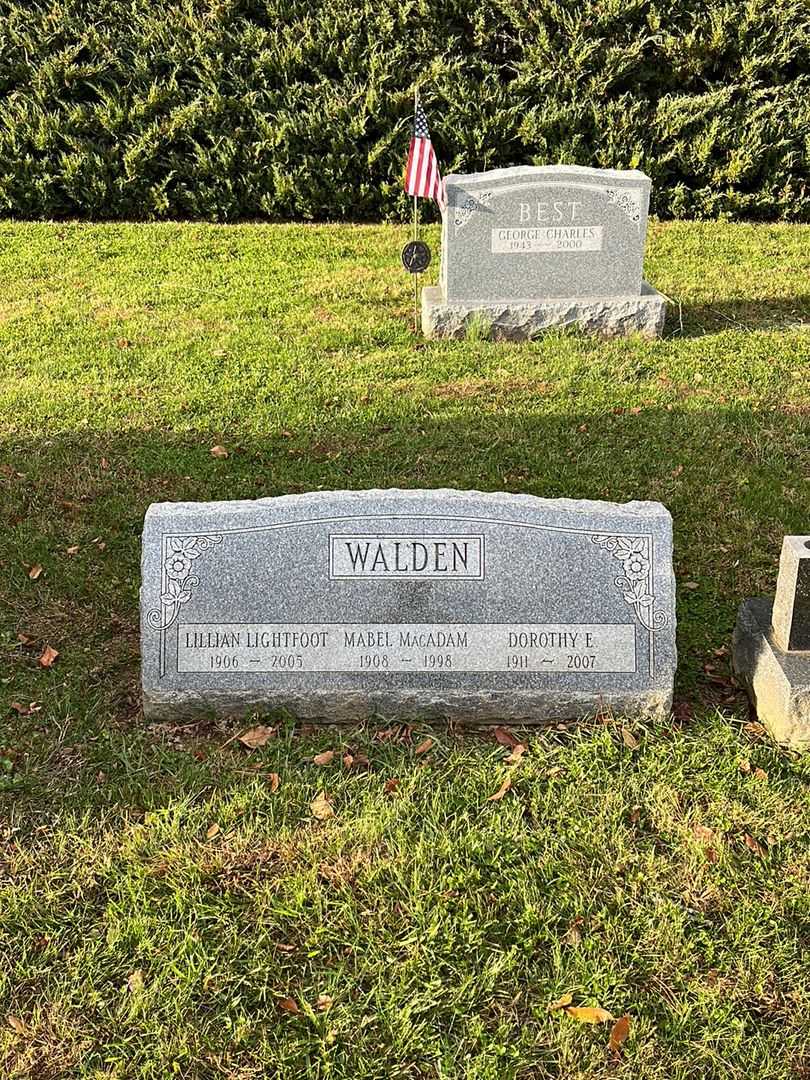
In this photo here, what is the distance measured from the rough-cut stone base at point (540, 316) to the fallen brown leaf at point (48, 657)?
4.54m

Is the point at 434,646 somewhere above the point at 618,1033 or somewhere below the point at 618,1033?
above

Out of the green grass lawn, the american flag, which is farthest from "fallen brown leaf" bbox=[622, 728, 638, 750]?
the american flag

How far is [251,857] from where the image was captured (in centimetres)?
299

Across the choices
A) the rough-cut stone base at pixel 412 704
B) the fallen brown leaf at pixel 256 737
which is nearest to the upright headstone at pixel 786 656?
Answer: the rough-cut stone base at pixel 412 704

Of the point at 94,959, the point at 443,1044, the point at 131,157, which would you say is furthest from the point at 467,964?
the point at 131,157

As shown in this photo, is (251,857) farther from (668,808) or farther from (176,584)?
(668,808)

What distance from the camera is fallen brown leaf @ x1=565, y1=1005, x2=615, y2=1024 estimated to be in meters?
2.50

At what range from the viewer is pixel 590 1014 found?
8.24ft

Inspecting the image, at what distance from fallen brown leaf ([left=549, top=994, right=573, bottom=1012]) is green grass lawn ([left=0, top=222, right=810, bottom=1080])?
0.07 ft

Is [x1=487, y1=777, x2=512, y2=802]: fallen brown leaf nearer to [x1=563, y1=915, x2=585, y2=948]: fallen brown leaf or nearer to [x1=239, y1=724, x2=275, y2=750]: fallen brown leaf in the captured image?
[x1=563, y1=915, x2=585, y2=948]: fallen brown leaf

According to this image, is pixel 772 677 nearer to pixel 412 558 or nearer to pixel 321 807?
pixel 412 558

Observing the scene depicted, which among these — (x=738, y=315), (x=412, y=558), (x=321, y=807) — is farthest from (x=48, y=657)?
(x=738, y=315)

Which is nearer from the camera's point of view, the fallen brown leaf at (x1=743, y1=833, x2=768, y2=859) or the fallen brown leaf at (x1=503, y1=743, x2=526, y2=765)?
the fallen brown leaf at (x1=743, y1=833, x2=768, y2=859)

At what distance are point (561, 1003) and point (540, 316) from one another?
6.01 meters
